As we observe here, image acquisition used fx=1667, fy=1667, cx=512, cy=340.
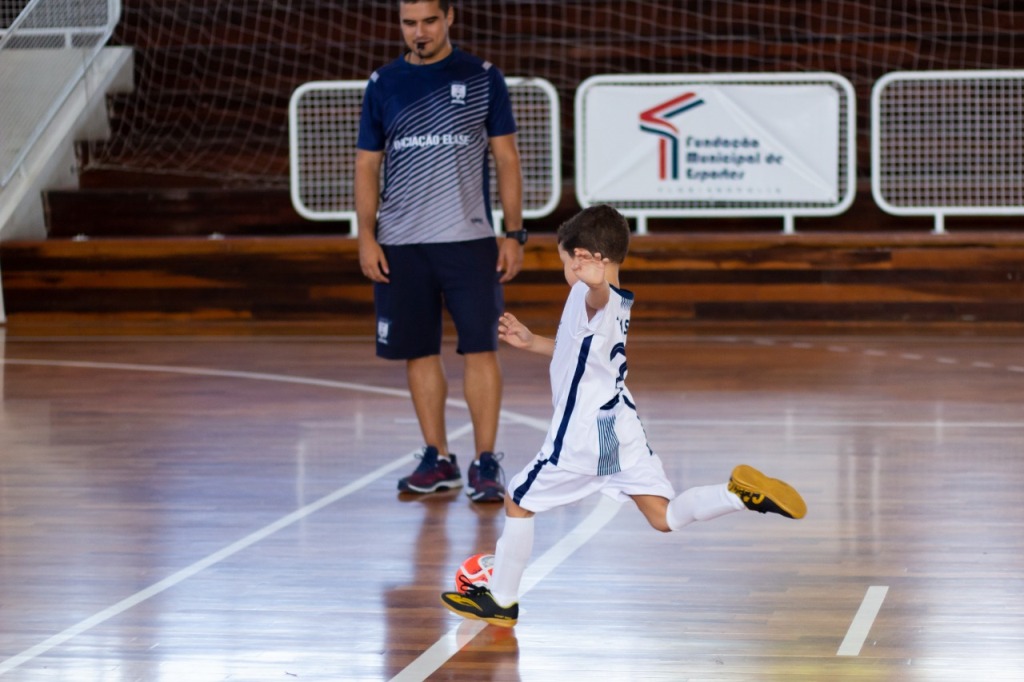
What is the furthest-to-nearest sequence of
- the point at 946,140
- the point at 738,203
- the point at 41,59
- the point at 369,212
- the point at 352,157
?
1. the point at 41,59
2. the point at 352,157
3. the point at 946,140
4. the point at 738,203
5. the point at 369,212

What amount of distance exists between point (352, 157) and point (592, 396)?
23.1ft

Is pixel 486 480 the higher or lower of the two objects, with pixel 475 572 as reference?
lower

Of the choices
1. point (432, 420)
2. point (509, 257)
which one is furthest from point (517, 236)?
point (432, 420)

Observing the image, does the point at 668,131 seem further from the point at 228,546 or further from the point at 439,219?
the point at 228,546

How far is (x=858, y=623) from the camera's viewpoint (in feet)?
11.2

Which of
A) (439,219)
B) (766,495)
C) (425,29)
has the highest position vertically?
(425,29)

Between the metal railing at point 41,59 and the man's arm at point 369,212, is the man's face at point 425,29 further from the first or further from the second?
the metal railing at point 41,59

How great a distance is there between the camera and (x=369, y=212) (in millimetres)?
5059

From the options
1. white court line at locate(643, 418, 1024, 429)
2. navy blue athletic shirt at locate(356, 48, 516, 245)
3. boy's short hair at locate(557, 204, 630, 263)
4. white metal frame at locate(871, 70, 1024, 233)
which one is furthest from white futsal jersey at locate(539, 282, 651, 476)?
white metal frame at locate(871, 70, 1024, 233)

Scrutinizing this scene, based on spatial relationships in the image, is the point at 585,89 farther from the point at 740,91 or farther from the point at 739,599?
the point at 739,599

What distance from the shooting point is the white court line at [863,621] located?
323cm

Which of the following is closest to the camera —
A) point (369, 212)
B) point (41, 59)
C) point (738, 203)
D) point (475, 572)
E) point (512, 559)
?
point (512, 559)

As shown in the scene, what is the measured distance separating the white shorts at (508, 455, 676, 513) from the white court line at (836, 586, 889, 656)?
46cm

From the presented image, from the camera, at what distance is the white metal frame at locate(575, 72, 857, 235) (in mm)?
9703
